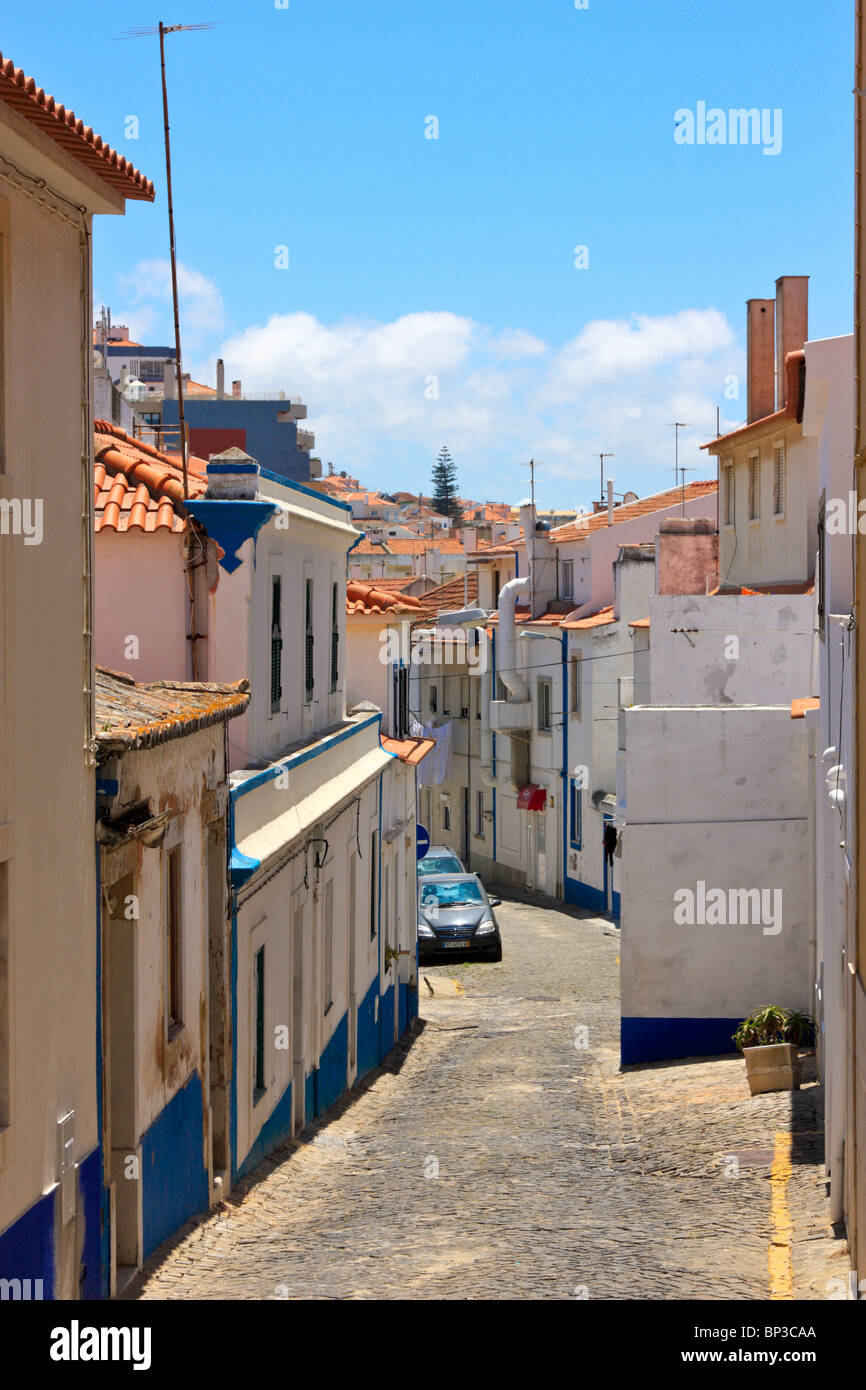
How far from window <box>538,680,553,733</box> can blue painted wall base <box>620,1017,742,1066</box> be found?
77.1 feet

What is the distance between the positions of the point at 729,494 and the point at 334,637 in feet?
44.3

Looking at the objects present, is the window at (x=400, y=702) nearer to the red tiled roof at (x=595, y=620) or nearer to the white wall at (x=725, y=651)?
the white wall at (x=725, y=651)

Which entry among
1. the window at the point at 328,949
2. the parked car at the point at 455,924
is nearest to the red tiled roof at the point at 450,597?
the parked car at the point at 455,924

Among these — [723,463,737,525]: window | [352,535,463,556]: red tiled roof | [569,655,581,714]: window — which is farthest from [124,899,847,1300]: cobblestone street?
[352,535,463,556]: red tiled roof

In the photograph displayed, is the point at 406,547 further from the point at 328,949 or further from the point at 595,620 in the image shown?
the point at 328,949

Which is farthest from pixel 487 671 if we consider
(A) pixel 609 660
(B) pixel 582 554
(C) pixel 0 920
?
(C) pixel 0 920

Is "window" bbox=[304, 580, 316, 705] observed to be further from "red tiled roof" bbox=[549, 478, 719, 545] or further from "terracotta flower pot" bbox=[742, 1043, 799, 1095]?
"red tiled roof" bbox=[549, 478, 719, 545]

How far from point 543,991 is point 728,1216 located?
16.1 m

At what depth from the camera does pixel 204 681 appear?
13.9m

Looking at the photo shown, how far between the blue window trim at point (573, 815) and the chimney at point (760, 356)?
12.0m

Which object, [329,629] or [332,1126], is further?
[329,629]

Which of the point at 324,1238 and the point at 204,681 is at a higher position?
the point at 204,681
